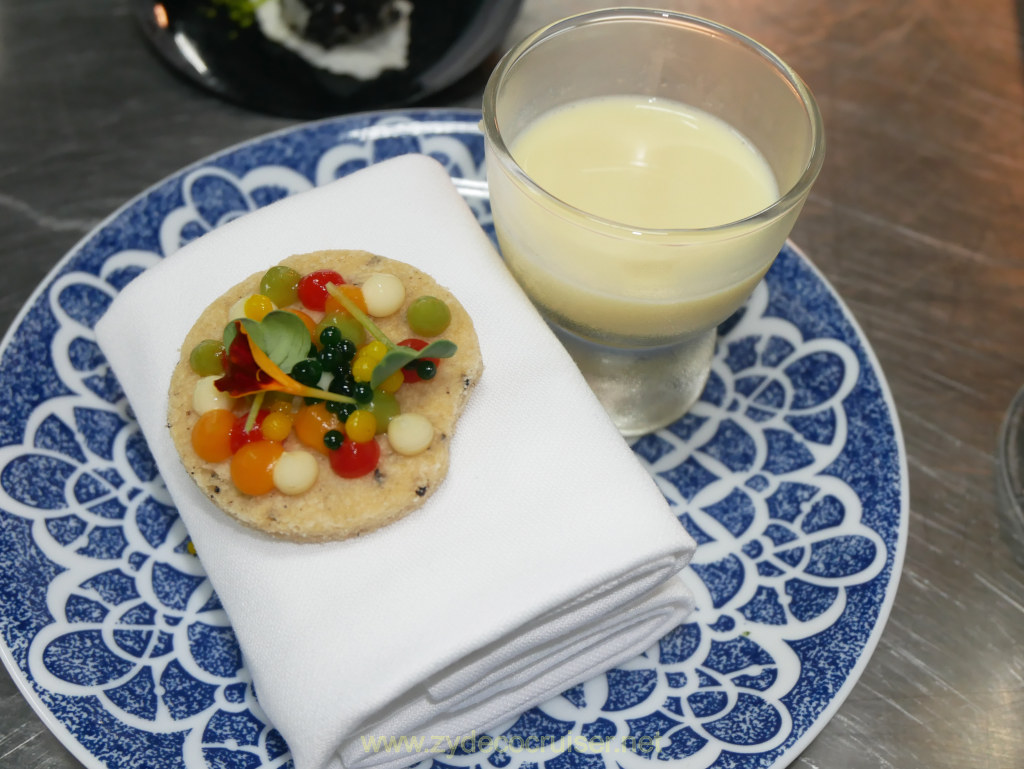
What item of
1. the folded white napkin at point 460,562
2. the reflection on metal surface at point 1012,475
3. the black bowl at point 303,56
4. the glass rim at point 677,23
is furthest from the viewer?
the black bowl at point 303,56

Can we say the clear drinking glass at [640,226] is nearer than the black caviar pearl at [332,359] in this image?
No

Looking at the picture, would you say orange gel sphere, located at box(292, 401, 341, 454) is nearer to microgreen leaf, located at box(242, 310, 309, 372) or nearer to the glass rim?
microgreen leaf, located at box(242, 310, 309, 372)

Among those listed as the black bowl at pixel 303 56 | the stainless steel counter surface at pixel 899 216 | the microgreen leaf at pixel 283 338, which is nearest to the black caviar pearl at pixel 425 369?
the microgreen leaf at pixel 283 338

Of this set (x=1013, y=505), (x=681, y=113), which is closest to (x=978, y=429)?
(x=1013, y=505)

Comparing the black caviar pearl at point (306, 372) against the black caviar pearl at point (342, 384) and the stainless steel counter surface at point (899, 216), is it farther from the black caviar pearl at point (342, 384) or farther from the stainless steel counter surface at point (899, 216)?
the stainless steel counter surface at point (899, 216)

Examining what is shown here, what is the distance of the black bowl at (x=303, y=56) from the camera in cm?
163

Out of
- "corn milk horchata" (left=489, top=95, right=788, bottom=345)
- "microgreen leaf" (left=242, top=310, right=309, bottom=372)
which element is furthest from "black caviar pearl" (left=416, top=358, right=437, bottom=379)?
"corn milk horchata" (left=489, top=95, right=788, bottom=345)

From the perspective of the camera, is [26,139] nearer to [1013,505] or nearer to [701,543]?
[701,543]

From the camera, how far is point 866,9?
2.05 meters

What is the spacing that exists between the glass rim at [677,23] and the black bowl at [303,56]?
1.61 ft

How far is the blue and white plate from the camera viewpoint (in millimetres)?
983

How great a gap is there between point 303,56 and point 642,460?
3.24 ft

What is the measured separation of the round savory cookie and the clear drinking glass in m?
0.16

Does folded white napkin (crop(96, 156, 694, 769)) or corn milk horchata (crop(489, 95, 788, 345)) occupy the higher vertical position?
corn milk horchata (crop(489, 95, 788, 345))
